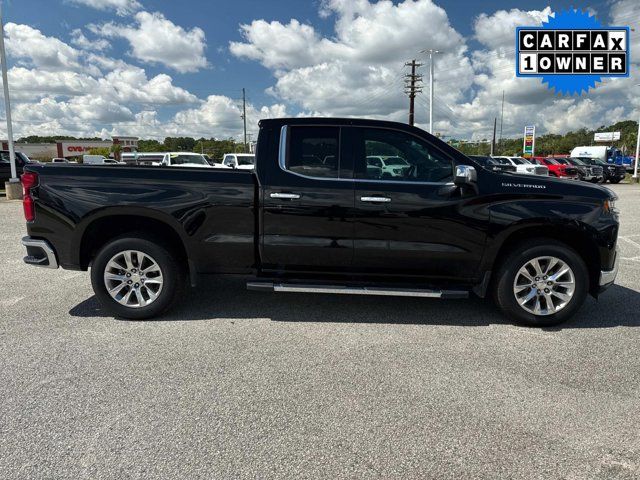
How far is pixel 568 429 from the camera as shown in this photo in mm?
2680

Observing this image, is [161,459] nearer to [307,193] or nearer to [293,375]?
[293,375]

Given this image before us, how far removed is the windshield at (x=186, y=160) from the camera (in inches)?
854

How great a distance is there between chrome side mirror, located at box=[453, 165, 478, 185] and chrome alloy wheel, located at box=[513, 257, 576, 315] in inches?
39.2

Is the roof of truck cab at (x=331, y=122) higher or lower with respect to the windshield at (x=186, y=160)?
lower

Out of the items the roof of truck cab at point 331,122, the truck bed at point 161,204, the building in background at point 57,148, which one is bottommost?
the truck bed at point 161,204

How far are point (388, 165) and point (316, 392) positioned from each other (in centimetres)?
222

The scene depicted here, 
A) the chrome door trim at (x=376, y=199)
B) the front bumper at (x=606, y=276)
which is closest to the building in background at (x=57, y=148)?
the chrome door trim at (x=376, y=199)

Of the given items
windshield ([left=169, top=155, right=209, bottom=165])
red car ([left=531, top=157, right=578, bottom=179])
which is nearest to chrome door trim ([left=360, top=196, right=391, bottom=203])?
windshield ([left=169, top=155, right=209, bottom=165])

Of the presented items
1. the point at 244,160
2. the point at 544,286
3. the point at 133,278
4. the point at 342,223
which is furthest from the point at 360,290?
the point at 244,160

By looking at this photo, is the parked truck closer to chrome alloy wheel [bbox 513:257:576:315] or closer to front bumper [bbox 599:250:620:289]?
front bumper [bbox 599:250:620:289]

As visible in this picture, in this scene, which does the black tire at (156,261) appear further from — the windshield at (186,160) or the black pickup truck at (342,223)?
the windshield at (186,160)

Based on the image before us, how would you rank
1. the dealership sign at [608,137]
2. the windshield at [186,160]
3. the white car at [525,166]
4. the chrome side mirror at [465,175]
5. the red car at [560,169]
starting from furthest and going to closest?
1. the dealership sign at [608,137]
2. the red car at [560,169]
3. the white car at [525,166]
4. the windshield at [186,160]
5. the chrome side mirror at [465,175]

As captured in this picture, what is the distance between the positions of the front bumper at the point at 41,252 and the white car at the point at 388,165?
319 cm

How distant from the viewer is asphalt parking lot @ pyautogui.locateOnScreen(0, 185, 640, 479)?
7.80 ft
